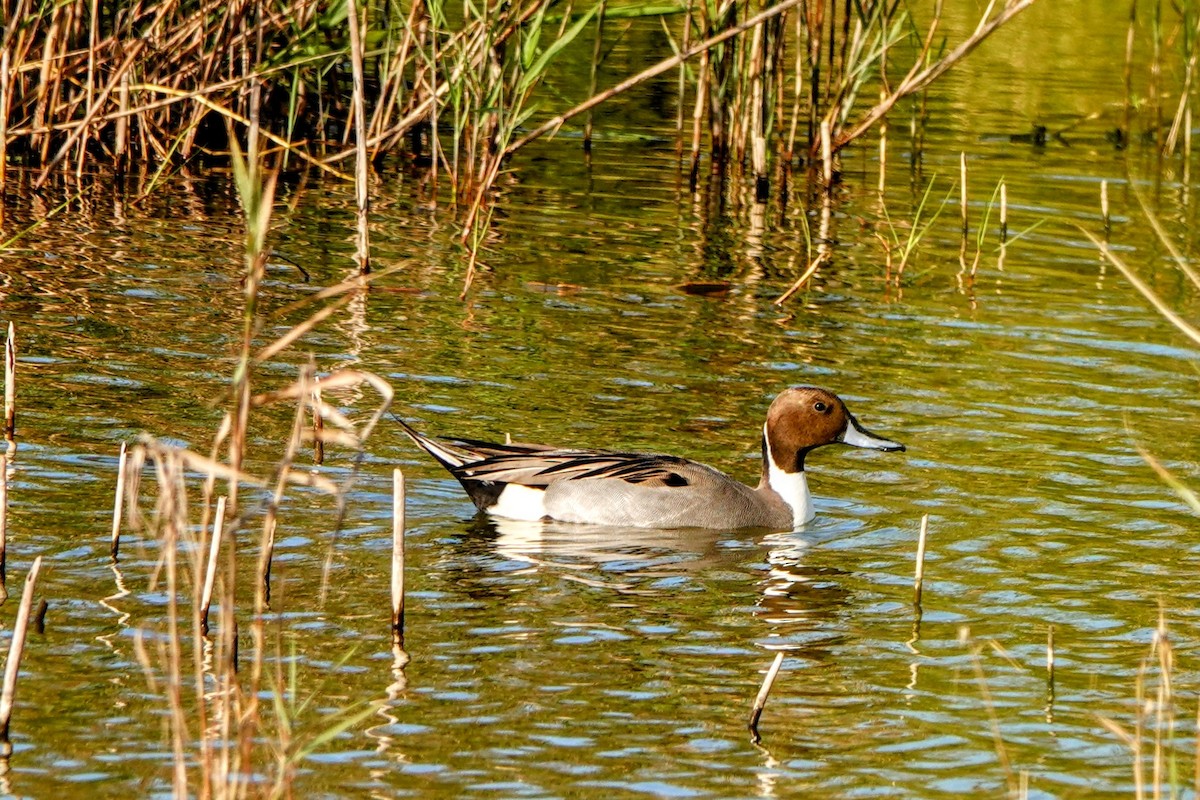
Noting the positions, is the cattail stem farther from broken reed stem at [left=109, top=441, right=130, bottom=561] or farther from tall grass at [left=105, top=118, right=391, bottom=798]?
broken reed stem at [left=109, top=441, right=130, bottom=561]

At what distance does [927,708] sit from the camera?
5906mm

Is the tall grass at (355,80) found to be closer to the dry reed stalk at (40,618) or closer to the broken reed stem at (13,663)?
the dry reed stalk at (40,618)

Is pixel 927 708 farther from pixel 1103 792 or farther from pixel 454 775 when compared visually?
pixel 454 775

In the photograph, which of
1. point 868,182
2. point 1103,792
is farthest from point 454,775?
point 868,182

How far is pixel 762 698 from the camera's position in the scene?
538 cm

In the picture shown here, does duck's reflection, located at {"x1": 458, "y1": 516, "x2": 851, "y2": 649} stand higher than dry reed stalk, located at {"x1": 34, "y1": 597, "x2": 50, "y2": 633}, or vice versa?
dry reed stalk, located at {"x1": 34, "y1": 597, "x2": 50, "y2": 633}

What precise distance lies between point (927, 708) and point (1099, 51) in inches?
700

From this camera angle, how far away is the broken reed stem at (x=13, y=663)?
16.1ft

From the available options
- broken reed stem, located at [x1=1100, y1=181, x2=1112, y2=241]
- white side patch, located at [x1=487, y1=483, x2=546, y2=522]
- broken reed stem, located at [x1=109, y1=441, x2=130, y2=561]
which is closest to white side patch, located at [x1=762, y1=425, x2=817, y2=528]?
white side patch, located at [x1=487, y1=483, x2=546, y2=522]

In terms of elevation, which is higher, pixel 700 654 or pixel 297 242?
pixel 297 242

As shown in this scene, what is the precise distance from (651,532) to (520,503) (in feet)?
1.96

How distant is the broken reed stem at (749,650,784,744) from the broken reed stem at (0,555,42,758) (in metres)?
2.03

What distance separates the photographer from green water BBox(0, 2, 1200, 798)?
549 centimetres

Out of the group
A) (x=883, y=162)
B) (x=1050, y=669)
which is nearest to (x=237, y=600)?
(x=1050, y=669)
